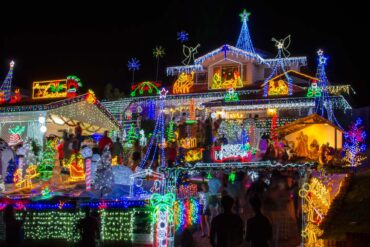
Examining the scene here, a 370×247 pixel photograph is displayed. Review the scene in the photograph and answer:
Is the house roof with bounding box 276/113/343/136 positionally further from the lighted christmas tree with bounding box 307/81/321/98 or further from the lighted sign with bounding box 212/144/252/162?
the lighted christmas tree with bounding box 307/81/321/98

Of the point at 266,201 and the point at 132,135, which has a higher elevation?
the point at 132,135

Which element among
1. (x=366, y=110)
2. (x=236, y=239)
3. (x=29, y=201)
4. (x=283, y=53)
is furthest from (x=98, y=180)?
(x=283, y=53)

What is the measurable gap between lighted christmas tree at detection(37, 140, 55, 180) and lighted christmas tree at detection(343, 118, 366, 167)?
1322 centimetres

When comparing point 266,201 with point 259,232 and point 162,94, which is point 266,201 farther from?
point 162,94

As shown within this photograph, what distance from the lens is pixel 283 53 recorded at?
3803 cm

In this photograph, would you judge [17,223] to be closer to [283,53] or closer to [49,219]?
[49,219]

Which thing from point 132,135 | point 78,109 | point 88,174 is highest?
point 78,109

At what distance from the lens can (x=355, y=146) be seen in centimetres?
2452

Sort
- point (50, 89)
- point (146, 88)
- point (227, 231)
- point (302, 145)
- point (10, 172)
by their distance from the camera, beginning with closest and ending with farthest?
point (227, 231) < point (10, 172) < point (302, 145) < point (50, 89) < point (146, 88)

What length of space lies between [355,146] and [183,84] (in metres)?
15.4

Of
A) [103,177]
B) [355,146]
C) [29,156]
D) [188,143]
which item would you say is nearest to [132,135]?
[188,143]

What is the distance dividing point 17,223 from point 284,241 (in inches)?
299

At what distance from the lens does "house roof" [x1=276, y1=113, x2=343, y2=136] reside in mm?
24144

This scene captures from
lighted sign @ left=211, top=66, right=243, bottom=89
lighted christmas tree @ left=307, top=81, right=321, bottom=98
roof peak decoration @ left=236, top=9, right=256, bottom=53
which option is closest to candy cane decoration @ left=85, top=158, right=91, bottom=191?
lighted christmas tree @ left=307, top=81, right=321, bottom=98
